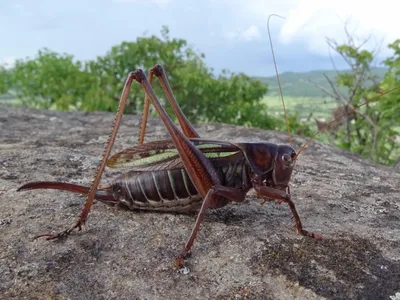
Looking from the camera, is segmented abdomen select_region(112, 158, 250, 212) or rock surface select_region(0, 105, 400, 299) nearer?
rock surface select_region(0, 105, 400, 299)

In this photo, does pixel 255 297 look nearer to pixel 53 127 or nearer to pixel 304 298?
pixel 304 298

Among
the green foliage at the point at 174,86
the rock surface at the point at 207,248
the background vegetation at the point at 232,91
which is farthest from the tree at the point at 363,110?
the rock surface at the point at 207,248

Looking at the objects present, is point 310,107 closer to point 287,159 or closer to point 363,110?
point 363,110

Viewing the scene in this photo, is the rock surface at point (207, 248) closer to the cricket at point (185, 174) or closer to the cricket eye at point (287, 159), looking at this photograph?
the cricket at point (185, 174)

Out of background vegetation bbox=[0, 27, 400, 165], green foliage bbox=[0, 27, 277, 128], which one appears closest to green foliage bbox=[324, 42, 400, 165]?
background vegetation bbox=[0, 27, 400, 165]

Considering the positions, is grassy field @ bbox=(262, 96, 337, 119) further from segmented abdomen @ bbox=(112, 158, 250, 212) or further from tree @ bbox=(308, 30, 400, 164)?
segmented abdomen @ bbox=(112, 158, 250, 212)

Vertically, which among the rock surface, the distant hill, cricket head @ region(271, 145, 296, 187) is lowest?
the rock surface

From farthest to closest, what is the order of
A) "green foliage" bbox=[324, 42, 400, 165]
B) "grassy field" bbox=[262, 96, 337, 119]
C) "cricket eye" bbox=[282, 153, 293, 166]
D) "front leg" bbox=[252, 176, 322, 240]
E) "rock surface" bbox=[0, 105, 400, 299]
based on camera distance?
"grassy field" bbox=[262, 96, 337, 119]
"green foliage" bbox=[324, 42, 400, 165]
"cricket eye" bbox=[282, 153, 293, 166]
"front leg" bbox=[252, 176, 322, 240]
"rock surface" bbox=[0, 105, 400, 299]
